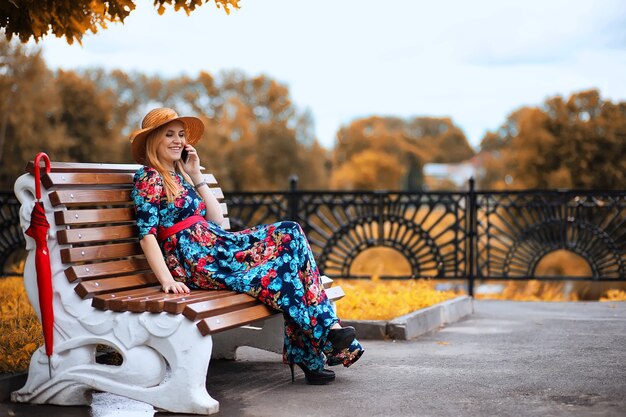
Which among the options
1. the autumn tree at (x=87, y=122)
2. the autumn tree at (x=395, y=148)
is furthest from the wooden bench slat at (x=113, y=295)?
the autumn tree at (x=395, y=148)

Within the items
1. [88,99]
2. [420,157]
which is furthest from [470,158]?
[88,99]

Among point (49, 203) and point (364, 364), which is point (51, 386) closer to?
point (49, 203)

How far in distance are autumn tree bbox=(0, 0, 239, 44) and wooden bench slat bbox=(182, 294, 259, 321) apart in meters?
2.93

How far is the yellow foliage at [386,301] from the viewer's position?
8.37m

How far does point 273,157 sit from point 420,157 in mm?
44659

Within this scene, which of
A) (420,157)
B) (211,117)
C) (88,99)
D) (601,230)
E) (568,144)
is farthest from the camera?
(420,157)

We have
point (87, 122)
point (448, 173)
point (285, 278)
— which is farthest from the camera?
point (448, 173)

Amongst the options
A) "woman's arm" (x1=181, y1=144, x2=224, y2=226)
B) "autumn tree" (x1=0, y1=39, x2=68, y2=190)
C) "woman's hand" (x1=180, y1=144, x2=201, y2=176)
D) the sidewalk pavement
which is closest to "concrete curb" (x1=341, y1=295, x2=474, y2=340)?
the sidewalk pavement

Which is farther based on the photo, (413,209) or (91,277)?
(413,209)

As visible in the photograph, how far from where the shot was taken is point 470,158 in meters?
124

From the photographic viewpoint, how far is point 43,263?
210 inches

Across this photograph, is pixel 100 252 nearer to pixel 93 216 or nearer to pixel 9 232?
pixel 93 216

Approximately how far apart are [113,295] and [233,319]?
0.74 metres

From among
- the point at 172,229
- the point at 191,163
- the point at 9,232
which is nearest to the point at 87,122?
the point at 9,232
